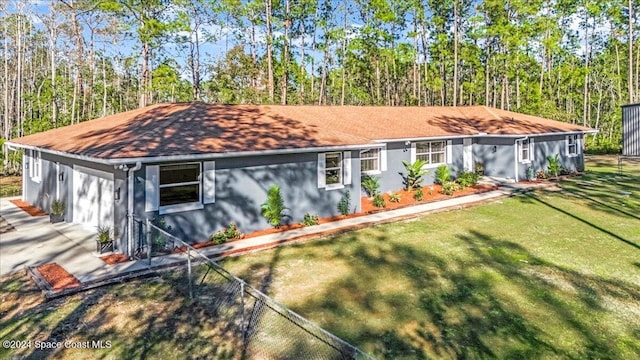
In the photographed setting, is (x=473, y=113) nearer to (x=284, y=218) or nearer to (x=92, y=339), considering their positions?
(x=284, y=218)

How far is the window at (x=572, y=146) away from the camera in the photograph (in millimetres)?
23188

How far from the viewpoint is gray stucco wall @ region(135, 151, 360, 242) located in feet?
34.0

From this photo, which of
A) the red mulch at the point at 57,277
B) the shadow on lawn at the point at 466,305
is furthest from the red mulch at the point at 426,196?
the red mulch at the point at 57,277

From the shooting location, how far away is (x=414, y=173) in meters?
17.7

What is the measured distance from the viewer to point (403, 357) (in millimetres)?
5398

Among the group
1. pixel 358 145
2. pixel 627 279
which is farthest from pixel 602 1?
pixel 627 279

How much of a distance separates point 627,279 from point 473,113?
698 inches

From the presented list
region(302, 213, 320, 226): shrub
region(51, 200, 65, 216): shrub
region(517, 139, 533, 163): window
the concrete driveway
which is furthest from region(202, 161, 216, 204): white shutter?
region(517, 139, 533, 163): window

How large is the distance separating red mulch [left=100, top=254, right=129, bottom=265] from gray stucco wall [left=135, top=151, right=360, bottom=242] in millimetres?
1033

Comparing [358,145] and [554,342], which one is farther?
[358,145]

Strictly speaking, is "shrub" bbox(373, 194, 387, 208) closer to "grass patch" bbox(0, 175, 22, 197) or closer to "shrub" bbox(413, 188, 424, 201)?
"shrub" bbox(413, 188, 424, 201)

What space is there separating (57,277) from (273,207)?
5.51m

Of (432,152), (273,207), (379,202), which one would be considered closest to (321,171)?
(273,207)

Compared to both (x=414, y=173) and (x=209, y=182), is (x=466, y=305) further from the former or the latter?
(x=414, y=173)
